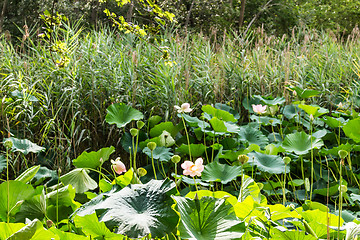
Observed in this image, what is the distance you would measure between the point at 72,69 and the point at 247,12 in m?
8.74

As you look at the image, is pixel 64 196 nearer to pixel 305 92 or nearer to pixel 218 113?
pixel 218 113

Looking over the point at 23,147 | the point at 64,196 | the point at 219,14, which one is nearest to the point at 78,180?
the point at 64,196

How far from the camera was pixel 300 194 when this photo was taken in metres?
2.17

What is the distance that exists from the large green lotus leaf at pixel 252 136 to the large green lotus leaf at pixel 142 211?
1.53 m

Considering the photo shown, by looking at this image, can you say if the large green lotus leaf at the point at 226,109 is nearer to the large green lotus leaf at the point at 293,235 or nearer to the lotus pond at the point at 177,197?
the lotus pond at the point at 177,197

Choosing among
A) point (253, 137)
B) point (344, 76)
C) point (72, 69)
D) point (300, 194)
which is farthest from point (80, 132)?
point (344, 76)

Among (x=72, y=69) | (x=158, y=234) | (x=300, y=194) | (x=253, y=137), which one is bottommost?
(x=300, y=194)

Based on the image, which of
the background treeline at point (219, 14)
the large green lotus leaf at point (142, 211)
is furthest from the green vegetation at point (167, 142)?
the background treeline at point (219, 14)

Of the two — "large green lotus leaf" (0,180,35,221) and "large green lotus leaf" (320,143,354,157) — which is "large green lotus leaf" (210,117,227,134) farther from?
"large green lotus leaf" (0,180,35,221)

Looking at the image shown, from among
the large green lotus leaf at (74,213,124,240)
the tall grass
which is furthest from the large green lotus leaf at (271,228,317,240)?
the tall grass

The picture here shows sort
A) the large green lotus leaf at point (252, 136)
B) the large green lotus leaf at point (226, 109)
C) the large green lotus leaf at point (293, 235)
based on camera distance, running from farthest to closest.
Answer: the large green lotus leaf at point (226, 109) < the large green lotus leaf at point (252, 136) < the large green lotus leaf at point (293, 235)

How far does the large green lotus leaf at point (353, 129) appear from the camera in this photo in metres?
2.29

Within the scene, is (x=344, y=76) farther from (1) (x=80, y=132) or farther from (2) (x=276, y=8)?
(2) (x=276, y=8)

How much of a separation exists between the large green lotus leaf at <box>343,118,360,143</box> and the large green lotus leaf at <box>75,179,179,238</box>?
1753mm
